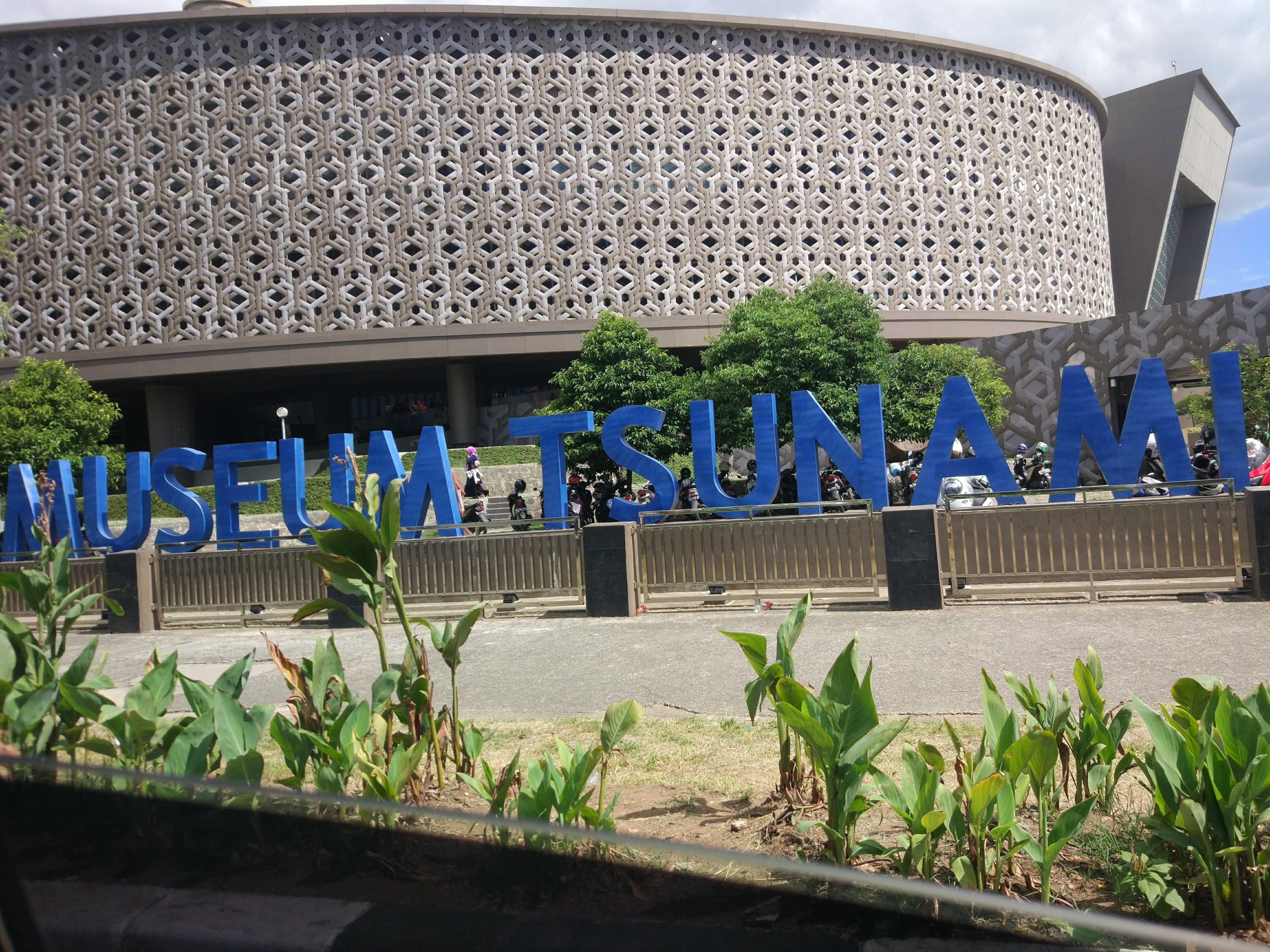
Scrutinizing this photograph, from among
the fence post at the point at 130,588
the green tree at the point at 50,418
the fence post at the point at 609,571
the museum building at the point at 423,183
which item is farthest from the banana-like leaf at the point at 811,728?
the museum building at the point at 423,183

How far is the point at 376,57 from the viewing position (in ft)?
116

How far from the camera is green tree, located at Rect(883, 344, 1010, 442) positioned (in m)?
27.6

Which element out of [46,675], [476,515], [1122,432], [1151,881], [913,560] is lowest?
[1151,881]

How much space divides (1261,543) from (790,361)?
17.4 m

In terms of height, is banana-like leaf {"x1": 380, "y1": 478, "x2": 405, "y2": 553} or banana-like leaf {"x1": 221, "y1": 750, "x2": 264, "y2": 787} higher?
banana-like leaf {"x1": 380, "y1": 478, "x2": 405, "y2": 553}

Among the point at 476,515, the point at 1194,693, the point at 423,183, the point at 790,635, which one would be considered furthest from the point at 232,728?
the point at 423,183

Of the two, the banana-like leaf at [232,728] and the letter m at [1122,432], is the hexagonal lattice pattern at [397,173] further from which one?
the banana-like leaf at [232,728]

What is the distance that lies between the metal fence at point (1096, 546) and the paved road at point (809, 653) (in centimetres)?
32

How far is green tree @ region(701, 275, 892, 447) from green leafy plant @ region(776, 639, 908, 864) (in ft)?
73.1

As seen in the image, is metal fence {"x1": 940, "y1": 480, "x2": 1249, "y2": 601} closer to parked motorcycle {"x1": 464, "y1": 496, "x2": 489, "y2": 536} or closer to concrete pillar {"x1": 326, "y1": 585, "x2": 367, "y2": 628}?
parked motorcycle {"x1": 464, "y1": 496, "x2": 489, "y2": 536}

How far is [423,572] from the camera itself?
42.5ft

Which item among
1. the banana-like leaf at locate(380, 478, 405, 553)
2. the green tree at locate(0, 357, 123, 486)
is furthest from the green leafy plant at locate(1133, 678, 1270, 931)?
the green tree at locate(0, 357, 123, 486)

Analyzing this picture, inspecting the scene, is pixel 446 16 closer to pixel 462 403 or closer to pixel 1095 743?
pixel 462 403

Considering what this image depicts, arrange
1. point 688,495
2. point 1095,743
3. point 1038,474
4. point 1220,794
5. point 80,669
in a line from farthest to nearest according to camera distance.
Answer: point 688,495 → point 1038,474 → point 1095,743 → point 80,669 → point 1220,794
